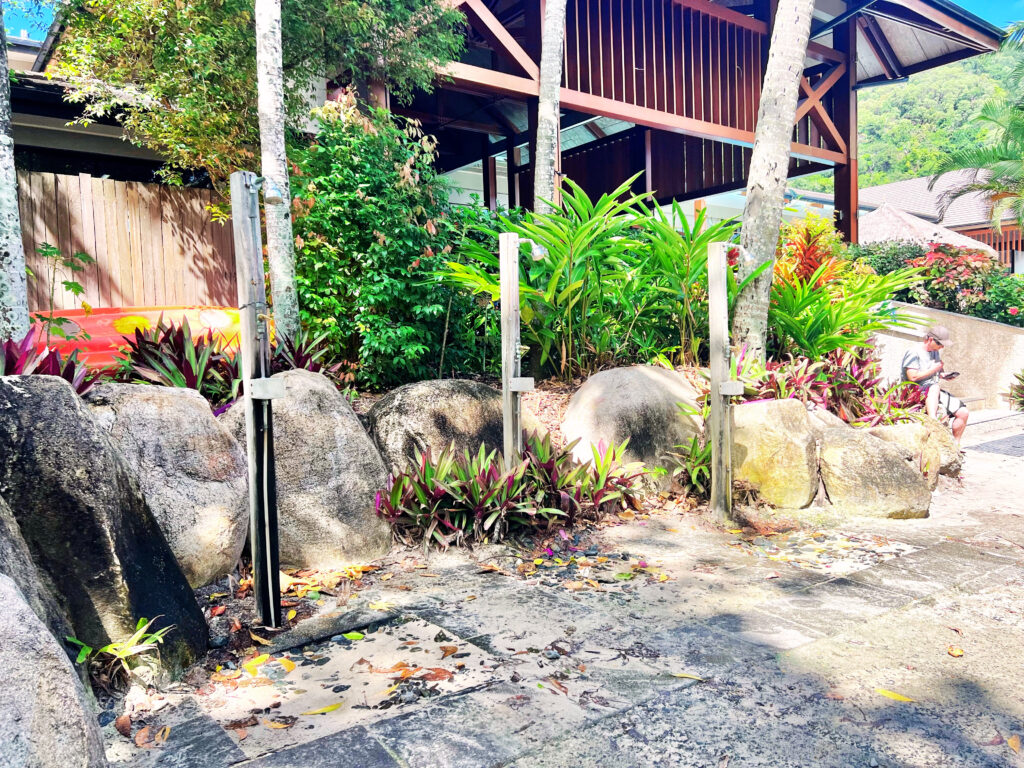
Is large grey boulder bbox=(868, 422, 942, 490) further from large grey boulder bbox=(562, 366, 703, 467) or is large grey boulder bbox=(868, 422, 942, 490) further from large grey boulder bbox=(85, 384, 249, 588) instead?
large grey boulder bbox=(85, 384, 249, 588)

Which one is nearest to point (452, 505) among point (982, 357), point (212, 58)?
point (212, 58)

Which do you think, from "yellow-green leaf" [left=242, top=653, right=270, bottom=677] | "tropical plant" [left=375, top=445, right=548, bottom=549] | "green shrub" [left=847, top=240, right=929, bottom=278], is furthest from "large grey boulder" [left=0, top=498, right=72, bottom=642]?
"green shrub" [left=847, top=240, right=929, bottom=278]

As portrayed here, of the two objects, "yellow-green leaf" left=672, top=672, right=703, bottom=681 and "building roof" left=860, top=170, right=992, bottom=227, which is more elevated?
"building roof" left=860, top=170, right=992, bottom=227

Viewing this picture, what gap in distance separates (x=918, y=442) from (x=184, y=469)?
5674mm

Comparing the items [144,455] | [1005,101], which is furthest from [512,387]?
[1005,101]

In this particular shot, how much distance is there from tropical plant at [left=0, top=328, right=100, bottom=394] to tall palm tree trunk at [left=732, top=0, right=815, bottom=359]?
5.16 meters

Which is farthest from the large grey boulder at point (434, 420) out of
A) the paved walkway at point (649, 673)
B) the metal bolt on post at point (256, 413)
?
the metal bolt on post at point (256, 413)

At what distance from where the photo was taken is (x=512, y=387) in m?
4.79

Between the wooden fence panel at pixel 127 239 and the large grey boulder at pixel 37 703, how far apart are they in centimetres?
675

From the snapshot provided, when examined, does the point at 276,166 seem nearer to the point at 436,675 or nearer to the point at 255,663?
the point at 255,663

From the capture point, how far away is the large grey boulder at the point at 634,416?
5.85 m

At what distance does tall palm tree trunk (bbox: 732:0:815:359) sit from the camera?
6449 mm

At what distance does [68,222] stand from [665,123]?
823 cm

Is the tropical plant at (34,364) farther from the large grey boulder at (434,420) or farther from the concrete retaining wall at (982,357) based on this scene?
the concrete retaining wall at (982,357)
